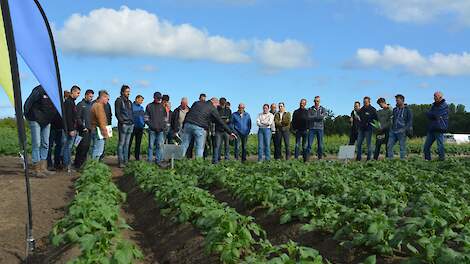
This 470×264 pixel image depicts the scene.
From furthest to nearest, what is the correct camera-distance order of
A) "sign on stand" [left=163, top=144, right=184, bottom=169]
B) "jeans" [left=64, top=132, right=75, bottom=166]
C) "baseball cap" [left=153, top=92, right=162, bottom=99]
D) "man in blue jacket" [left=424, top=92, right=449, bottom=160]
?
"baseball cap" [left=153, top=92, right=162, bottom=99], "man in blue jacket" [left=424, top=92, right=449, bottom=160], "jeans" [left=64, top=132, right=75, bottom=166], "sign on stand" [left=163, top=144, right=184, bottom=169]

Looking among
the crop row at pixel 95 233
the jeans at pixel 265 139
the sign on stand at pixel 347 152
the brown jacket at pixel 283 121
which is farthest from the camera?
the brown jacket at pixel 283 121

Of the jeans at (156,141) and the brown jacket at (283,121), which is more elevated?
the brown jacket at (283,121)

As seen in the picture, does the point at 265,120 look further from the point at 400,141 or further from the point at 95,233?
the point at 95,233

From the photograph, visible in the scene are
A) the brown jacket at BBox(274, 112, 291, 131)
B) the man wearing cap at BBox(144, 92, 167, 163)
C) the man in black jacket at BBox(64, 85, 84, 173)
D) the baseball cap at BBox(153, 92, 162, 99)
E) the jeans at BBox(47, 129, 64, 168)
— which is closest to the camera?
the man in black jacket at BBox(64, 85, 84, 173)

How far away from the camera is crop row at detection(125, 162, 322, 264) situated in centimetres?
434

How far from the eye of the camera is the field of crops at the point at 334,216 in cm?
455

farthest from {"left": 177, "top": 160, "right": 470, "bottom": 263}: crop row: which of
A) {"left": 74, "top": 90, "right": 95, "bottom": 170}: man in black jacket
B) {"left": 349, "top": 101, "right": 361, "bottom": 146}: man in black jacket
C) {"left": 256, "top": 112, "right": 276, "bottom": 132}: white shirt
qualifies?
{"left": 349, "top": 101, "right": 361, "bottom": 146}: man in black jacket

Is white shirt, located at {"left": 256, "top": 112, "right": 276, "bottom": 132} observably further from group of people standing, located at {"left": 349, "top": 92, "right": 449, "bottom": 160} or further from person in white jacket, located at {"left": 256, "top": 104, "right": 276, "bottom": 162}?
group of people standing, located at {"left": 349, "top": 92, "right": 449, "bottom": 160}

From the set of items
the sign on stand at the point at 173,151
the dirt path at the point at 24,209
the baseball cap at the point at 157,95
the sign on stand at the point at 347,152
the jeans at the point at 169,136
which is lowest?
the dirt path at the point at 24,209

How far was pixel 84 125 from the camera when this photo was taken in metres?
13.5

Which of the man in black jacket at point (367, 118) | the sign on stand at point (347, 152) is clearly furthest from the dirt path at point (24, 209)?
the man in black jacket at point (367, 118)

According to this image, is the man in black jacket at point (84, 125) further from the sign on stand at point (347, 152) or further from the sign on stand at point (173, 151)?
the sign on stand at point (347, 152)

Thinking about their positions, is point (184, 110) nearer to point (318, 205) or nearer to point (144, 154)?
point (144, 154)

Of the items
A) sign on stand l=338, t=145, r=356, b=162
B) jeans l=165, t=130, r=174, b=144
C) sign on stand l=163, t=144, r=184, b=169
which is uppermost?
jeans l=165, t=130, r=174, b=144
